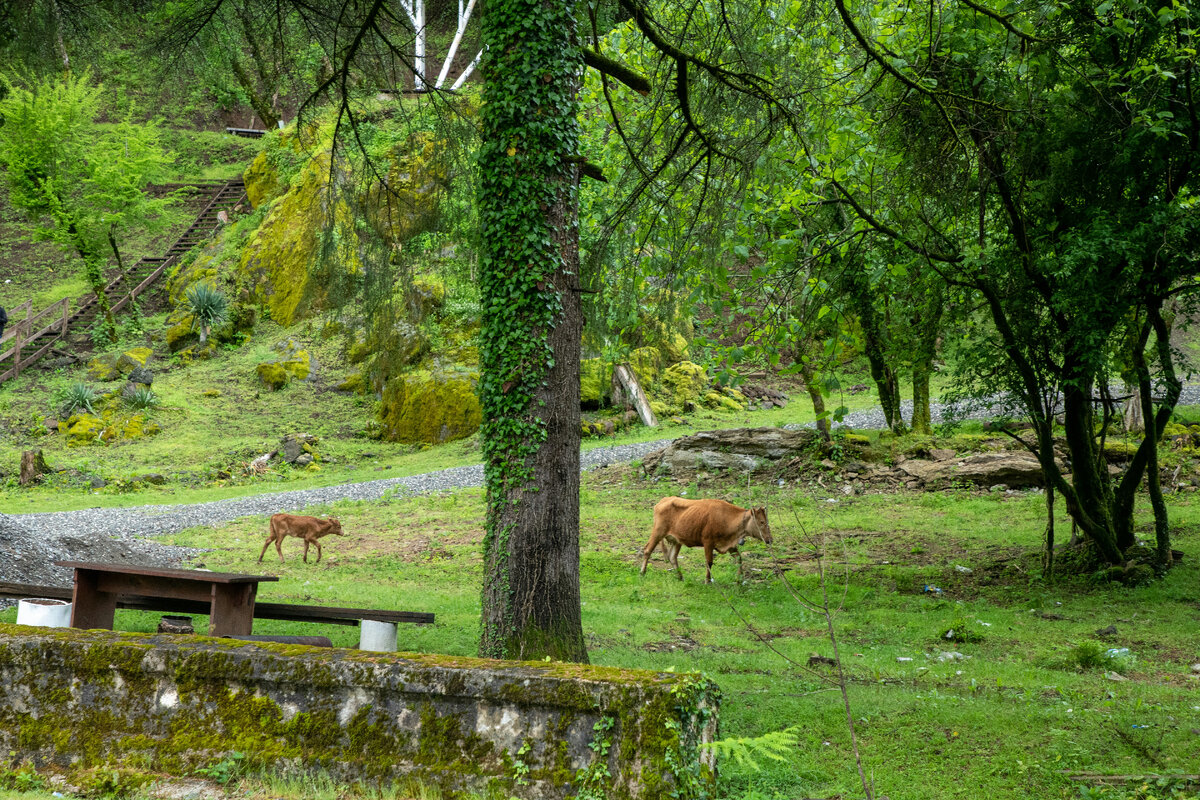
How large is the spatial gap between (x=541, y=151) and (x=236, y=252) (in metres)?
27.5

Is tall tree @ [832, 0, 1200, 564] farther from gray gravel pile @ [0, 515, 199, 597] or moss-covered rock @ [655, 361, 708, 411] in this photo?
moss-covered rock @ [655, 361, 708, 411]

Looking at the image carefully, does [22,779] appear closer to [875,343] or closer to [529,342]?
[529,342]

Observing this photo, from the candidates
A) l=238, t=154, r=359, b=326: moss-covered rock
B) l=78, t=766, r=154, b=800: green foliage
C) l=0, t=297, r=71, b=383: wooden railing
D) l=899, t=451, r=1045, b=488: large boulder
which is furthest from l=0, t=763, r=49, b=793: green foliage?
l=0, t=297, r=71, b=383: wooden railing

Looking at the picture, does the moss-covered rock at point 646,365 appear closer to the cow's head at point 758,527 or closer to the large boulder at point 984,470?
the large boulder at point 984,470

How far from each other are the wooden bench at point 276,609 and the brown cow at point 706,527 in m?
4.75

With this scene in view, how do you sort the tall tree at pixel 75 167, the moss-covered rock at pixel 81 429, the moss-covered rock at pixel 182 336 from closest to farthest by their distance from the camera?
the moss-covered rock at pixel 81 429 → the tall tree at pixel 75 167 → the moss-covered rock at pixel 182 336

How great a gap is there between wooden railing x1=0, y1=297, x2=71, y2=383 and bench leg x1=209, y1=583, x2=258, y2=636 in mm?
23467

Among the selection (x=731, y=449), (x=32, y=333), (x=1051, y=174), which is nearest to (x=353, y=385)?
(x=32, y=333)

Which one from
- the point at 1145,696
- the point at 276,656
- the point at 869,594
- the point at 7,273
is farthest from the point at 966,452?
the point at 7,273

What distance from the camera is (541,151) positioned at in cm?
604

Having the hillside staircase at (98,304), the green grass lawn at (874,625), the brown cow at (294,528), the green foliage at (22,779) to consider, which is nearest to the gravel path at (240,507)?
the green grass lawn at (874,625)

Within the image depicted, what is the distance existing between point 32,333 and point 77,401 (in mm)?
7707

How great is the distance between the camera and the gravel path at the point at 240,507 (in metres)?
14.1

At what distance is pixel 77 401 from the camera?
22.1 meters
